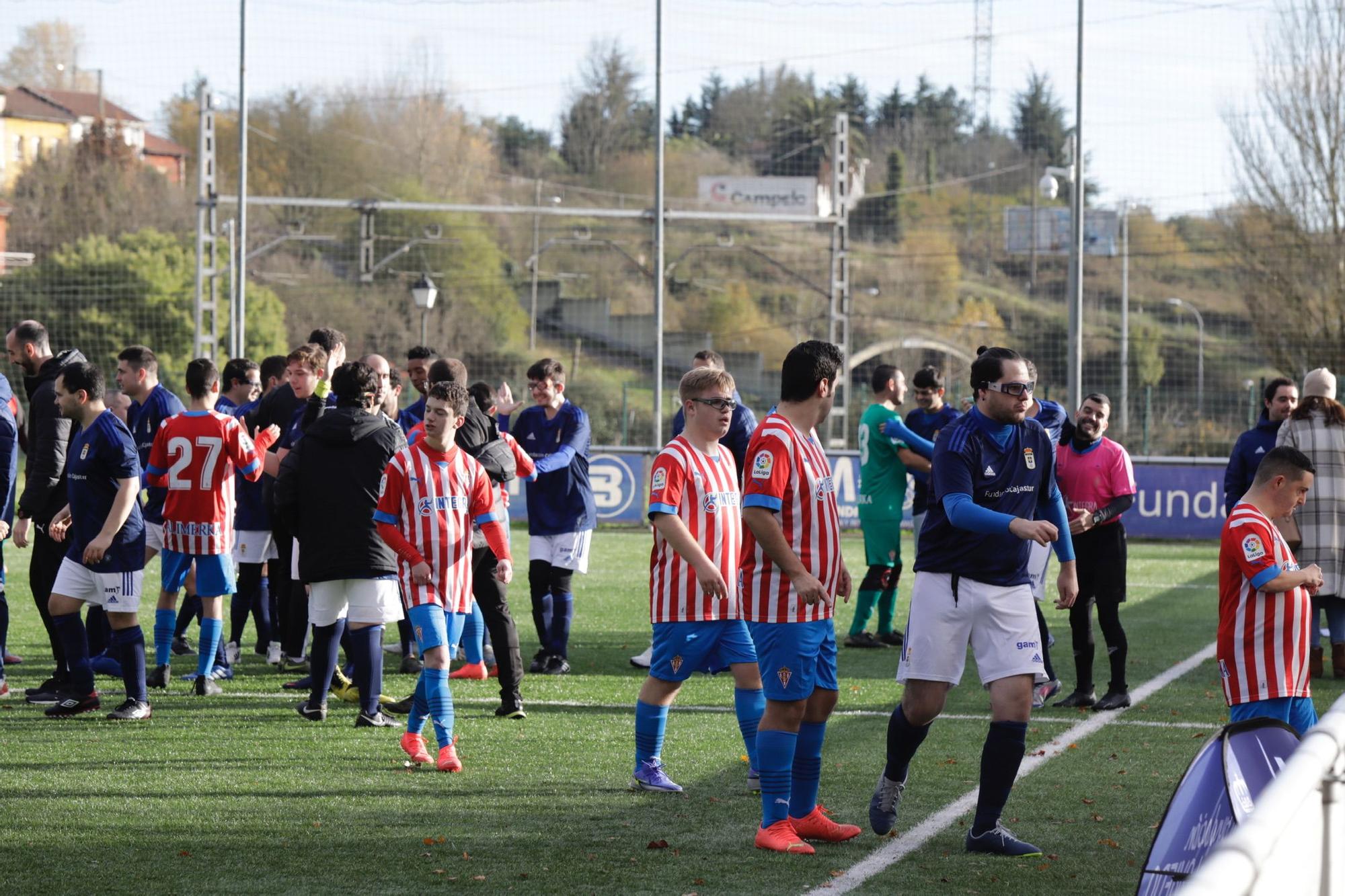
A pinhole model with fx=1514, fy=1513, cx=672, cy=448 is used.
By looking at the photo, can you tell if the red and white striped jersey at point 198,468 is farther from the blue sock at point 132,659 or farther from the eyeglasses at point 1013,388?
the eyeglasses at point 1013,388

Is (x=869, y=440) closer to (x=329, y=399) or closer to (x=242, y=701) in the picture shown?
(x=329, y=399)

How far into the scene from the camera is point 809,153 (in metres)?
66.0

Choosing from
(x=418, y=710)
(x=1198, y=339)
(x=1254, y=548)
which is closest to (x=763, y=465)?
(x=1254, y=548)

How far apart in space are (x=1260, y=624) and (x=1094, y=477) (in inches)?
130

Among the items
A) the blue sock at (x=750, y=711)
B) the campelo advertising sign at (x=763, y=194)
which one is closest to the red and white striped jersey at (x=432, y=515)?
the blue sock at (x=750, y=711)

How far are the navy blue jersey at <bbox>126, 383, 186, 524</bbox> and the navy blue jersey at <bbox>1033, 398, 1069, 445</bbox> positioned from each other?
16.9 feet

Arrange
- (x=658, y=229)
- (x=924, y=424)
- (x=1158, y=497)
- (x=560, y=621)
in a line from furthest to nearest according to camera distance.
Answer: (x=658, y=229) < (x=1158, y=497) < (x=924, y=424) < (x=560, y=621)

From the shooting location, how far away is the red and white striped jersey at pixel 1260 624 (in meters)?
5.30

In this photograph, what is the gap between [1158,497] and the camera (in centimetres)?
2077

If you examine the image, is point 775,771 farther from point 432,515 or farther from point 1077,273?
point 1077,273

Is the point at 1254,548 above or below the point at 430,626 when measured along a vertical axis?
above

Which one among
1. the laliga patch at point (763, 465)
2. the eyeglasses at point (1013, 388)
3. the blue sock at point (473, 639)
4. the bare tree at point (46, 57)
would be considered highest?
the bare tree at point (46, 57)

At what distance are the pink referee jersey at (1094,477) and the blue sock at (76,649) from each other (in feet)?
17.6

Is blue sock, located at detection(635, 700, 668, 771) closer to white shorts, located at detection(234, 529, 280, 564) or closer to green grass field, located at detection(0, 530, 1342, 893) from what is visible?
green grass field, located at detection(0, 530, 1342, 893)
